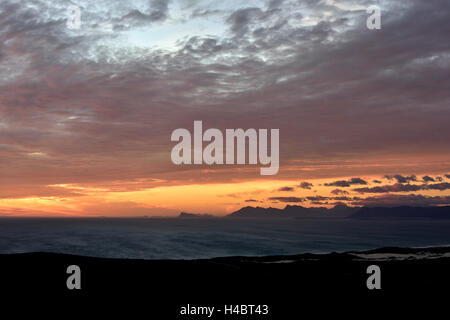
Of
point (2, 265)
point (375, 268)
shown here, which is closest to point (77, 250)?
point (2, 265)

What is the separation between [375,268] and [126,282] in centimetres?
1759

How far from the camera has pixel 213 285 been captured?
66.0 feet

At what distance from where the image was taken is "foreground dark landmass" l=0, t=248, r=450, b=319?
16594mm

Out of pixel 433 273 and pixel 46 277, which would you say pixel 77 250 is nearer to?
pixel 46 277

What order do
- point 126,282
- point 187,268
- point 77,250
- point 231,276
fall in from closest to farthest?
point 126,282 < point 231,276 < point 187,268 < point 77,250

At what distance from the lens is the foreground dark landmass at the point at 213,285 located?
54.4ft

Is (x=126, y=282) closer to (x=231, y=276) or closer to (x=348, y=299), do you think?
(x=231, y=276)
